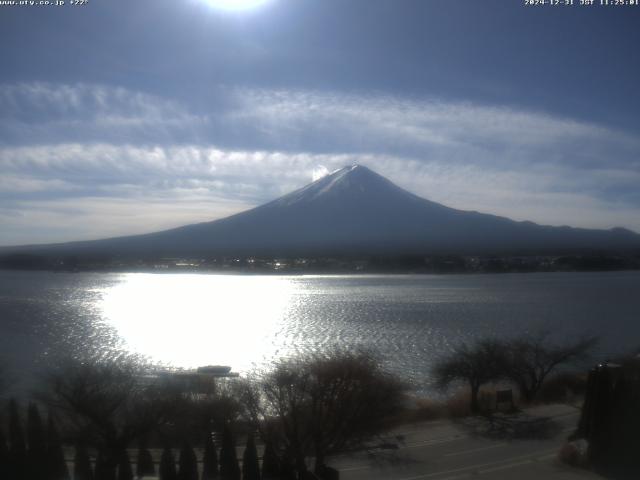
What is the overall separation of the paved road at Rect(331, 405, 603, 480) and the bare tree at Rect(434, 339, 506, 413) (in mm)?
1308

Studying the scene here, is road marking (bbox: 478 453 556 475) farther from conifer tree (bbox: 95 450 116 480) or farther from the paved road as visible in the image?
conifer tree (bbox: 95 450 116 480)

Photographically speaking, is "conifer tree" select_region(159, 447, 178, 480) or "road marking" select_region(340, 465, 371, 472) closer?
"conifer tree" select_region(159, 447, 178, 480)

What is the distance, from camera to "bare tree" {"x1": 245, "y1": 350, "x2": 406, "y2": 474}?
14.9ft

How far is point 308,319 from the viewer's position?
1655 cm

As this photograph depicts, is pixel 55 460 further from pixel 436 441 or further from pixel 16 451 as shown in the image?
pixel 436 441

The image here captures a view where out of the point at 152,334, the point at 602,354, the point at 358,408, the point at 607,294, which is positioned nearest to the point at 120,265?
the point at 152,334

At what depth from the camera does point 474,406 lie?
670 cm

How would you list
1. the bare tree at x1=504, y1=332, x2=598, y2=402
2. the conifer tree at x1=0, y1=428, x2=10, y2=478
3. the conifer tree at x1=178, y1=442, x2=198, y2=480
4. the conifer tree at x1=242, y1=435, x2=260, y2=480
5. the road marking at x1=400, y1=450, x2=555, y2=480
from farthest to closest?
the bare tree at x1=504, y1=332, x2=598, y2=402 < the road marking at x1=400, y1=450, x2=555, y2=480 < the conifer tree at x1=242, y1=435, x2=260, y2=480 < the conifer tree at x1=178, y1=442, x2=198, y2=480 < the conifer tree at x1=0, y1=428, x2=10, y2=478

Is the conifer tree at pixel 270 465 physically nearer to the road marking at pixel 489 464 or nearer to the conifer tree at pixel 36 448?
the road marking at pixel 489 464

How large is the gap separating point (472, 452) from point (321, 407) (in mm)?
1223

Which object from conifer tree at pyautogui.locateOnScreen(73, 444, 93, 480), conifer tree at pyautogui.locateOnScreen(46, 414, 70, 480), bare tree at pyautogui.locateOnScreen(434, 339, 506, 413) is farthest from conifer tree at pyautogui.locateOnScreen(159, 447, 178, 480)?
bare tree at pyautogui.locateOnScreen(434, 339, 506, 413)

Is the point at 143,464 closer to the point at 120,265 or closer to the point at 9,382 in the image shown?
the point at 9,382

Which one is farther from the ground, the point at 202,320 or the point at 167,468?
the point at 167,468

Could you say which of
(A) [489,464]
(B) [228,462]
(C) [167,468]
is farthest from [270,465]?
(A) [489,464]
